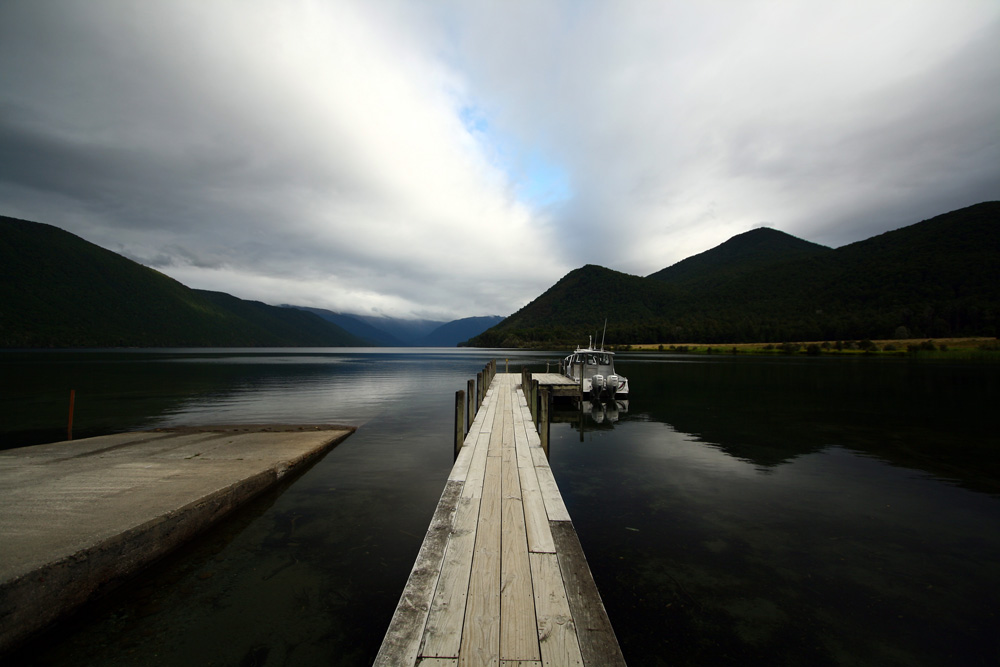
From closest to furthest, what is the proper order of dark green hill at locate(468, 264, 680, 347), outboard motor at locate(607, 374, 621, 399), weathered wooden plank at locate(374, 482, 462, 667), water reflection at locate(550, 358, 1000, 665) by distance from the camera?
1. weathered wooden plank at locate(374, 482, 462, 667)
2. water reflection at locate(550, 358, 1000, 665)
3. outboard motor at locate(607, 374, 621, 399)
4. dark green hill at locate(468, 264, 680, 347)

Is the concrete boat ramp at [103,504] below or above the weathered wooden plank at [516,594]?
below

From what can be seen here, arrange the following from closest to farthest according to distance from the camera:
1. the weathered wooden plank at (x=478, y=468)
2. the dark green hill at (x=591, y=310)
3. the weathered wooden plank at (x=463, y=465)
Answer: the weathered wooden plank at (x=478, y=468) → the weathered wooden plank at (x=463, y=465) → the dark green hill at (x=591, y=310)

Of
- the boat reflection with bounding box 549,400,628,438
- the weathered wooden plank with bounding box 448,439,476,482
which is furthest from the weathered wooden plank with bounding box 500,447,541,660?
the boat reflection with bounding box 549,400,628,438

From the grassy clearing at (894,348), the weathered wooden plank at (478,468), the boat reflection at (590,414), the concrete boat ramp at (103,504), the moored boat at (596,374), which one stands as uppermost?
the grassy clearing at (894,348)

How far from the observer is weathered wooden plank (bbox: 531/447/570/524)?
5184 millimetres

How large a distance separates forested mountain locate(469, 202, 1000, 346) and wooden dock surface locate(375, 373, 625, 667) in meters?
114

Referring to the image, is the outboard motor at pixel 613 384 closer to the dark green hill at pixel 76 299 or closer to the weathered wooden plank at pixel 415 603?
the weathered wooden plank at pixel 415 603

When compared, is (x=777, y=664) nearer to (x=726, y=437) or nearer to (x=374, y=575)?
(x=374, y=575)

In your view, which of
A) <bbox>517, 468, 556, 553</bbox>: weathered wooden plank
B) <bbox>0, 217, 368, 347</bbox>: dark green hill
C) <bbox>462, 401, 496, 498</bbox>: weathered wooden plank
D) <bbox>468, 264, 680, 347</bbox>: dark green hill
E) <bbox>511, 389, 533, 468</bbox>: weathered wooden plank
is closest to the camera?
<bbox>517, 468, 556, 553</bbox>: weathered wooden plank

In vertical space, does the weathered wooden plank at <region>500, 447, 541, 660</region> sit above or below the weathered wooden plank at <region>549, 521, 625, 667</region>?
below

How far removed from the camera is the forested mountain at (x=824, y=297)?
88.9 meters

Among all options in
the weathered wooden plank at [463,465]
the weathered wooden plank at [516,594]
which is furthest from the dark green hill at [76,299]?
the weathered wooden plank at [516,594]

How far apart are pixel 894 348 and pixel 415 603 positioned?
350 feet

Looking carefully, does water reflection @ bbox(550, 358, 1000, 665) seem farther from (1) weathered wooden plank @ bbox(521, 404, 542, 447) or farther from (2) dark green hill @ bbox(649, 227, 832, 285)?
(2) dark green hill @ bbox(649, 227, 832, 285)
